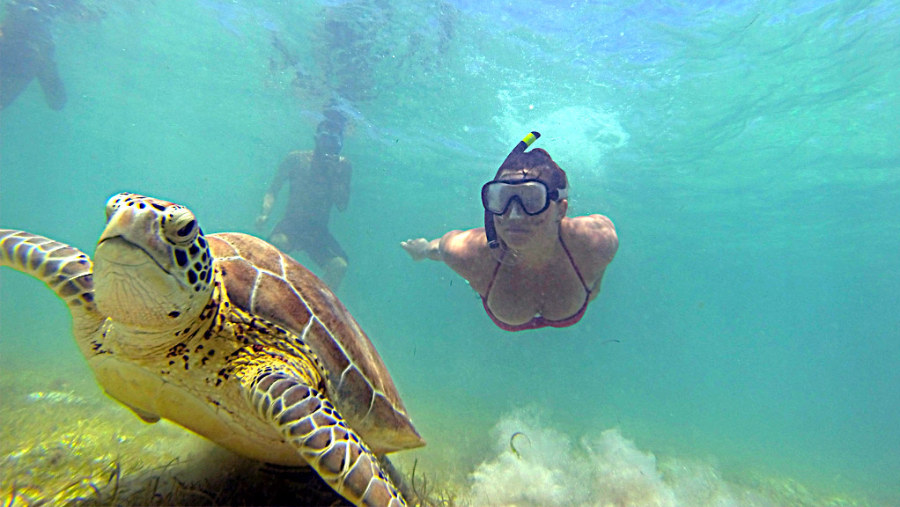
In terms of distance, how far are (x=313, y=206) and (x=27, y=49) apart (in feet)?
43.1

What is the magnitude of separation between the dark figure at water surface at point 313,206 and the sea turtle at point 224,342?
1128cm

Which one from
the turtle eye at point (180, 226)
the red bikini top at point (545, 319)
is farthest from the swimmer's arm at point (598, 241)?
the turtle eye at point (180, 226)

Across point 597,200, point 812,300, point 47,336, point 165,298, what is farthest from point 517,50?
point 812,300

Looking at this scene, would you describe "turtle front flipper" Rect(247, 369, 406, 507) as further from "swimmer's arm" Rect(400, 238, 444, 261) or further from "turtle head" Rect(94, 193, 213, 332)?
"swimmer's arm" Rect(400, 238, 444, 261)

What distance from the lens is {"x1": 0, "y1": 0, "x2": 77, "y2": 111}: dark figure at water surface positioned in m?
13.9

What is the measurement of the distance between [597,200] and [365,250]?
45865mm

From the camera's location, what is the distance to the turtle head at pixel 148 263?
148 cm

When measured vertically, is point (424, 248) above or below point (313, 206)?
above

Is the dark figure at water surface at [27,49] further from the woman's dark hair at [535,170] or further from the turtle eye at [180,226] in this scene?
the turtle eye at [180,226]

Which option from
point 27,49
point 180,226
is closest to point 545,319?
point 180,226

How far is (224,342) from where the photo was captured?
204cm

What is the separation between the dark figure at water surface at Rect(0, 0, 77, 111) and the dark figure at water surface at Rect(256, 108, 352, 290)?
32.2ft

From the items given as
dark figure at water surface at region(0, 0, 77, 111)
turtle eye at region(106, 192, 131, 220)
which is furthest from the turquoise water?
turtle eye at region(106, 192, 131, 220)

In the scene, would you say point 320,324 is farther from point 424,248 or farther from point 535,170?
point 424,248
